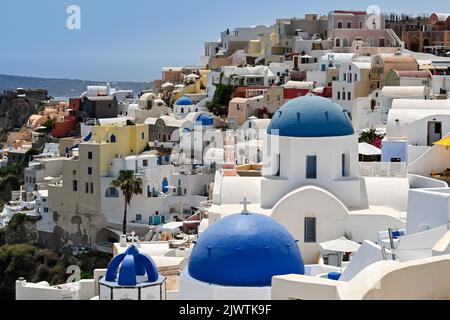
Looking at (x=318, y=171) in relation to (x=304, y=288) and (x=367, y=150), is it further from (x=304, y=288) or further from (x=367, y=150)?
(x=304, y=288)

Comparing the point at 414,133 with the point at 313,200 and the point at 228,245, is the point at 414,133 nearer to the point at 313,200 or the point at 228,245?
the point at 313,200

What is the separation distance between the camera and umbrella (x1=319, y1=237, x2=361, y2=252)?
25.3 m

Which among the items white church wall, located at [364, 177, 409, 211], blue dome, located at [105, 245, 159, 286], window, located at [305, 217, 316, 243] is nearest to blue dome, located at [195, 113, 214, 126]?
white church wall, located at [364, 177, 409, 211]

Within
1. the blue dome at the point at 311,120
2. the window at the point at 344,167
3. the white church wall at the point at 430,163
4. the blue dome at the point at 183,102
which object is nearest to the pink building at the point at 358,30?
the blue dome at the point at 183,102

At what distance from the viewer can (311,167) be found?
27.1 meters

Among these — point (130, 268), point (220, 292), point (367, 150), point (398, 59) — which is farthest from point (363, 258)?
point (398, 59)

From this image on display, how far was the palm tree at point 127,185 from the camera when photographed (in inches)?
1822

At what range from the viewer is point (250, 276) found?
18141 mm

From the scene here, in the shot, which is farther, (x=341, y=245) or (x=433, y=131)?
(x=433, y=131)

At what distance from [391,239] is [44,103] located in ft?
228

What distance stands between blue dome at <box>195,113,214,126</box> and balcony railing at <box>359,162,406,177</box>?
1024 inches

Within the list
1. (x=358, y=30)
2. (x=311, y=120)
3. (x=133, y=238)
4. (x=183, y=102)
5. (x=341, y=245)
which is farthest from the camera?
(x=358, y=30)

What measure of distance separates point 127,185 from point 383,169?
1901cm
